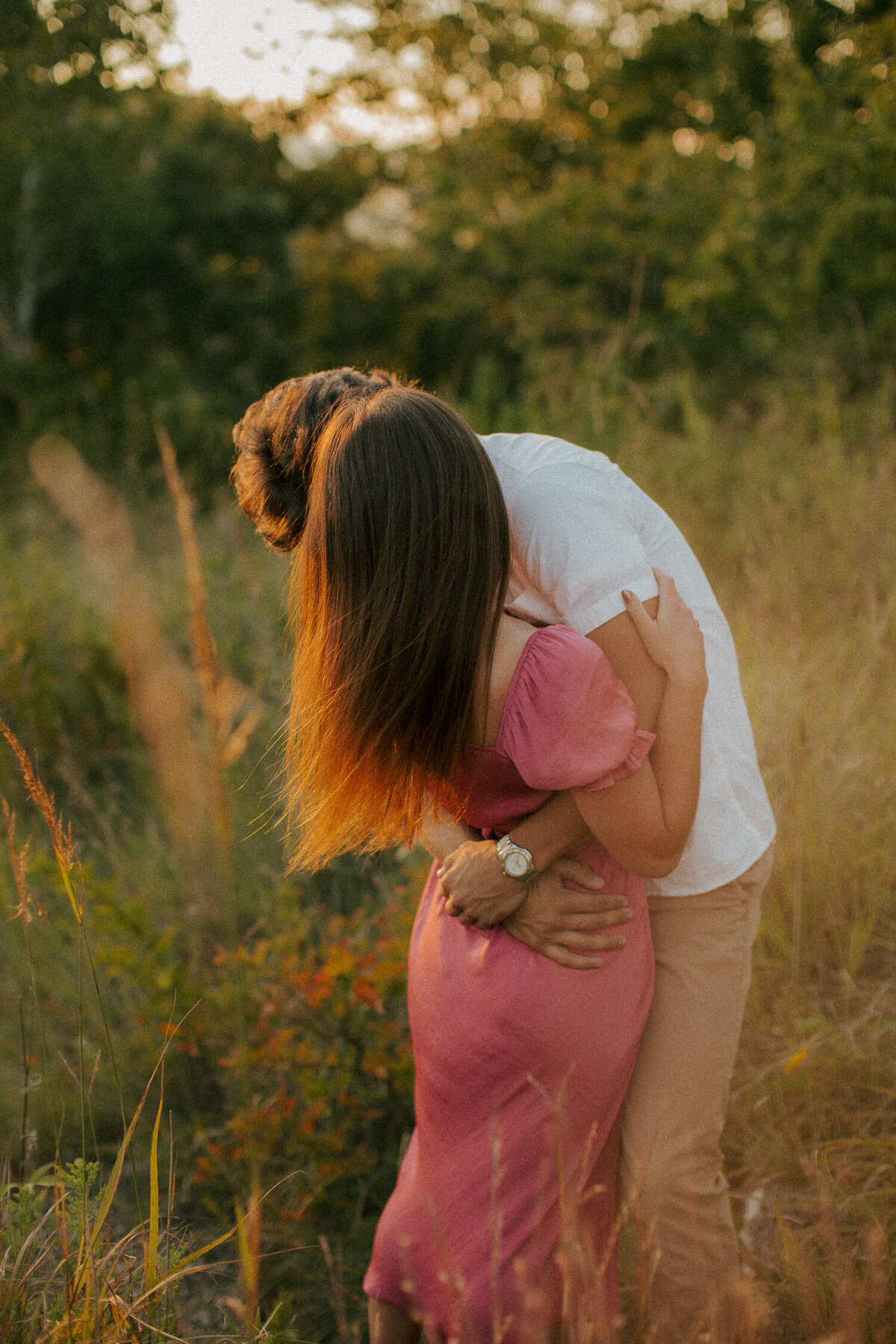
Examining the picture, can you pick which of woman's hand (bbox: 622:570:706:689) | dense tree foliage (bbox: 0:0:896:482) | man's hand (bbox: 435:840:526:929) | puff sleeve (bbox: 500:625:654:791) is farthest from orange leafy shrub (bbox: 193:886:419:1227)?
dense tree foliage (bbox: 0:0:896:482)

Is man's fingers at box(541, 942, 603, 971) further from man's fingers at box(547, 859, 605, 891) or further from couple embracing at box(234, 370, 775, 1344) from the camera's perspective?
man's fingers at box(547, 859, 605, 891)

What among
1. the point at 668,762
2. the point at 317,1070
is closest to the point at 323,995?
the point at 317,1070

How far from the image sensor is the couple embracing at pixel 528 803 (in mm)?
1377

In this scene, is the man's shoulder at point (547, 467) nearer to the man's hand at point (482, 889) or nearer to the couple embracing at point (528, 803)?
the couple embracing at point (528, 803)

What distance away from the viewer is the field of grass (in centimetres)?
152

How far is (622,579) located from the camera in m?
1.44

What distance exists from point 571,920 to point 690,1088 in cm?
39

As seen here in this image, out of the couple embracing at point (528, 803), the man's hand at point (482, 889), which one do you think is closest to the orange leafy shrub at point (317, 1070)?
the couple embracing at point (528, 803)

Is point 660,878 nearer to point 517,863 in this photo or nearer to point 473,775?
point 517,863

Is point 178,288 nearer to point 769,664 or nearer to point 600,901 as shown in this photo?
point 769,664

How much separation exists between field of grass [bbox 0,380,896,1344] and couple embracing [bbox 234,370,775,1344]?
0.60 feet

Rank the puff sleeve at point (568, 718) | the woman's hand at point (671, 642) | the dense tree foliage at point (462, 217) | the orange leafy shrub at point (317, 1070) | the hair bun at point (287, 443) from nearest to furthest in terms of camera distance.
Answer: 1. the puff sleeve at point (568, 718)
2. the woman's hand at point (671, 642)
3. the hair bun at point (287, 443)
4. the orange leafy shrub at point (317, 1070)
5. the dense tree foliage at point (462, 217)

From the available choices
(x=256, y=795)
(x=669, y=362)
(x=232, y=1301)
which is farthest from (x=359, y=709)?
(x=669, y=362)

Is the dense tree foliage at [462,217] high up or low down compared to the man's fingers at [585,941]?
up
